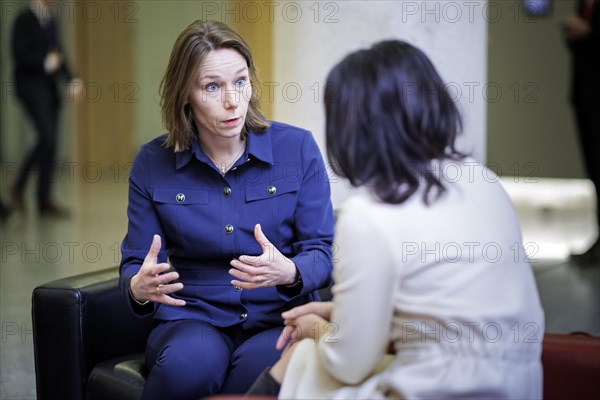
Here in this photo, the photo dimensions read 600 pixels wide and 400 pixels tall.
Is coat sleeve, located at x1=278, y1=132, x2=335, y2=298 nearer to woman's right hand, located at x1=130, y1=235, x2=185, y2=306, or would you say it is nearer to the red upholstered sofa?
woman's right hand, located at x1=130, y1=235, x2=185, y2=306

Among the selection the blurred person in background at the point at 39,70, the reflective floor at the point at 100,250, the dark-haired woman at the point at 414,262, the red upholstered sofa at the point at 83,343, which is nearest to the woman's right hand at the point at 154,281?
the red upholstered sofa at the point at 83,343

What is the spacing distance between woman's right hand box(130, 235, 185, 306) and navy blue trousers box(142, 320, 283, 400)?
0.33 ft

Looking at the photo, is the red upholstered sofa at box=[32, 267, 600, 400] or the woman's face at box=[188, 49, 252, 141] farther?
the red upholstered sofa at box=[32, 267, 600, 400]

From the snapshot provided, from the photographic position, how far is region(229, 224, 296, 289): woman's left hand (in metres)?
2.16

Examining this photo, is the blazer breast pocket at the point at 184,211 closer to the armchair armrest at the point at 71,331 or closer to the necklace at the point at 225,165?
the necklace at the point at 225,165

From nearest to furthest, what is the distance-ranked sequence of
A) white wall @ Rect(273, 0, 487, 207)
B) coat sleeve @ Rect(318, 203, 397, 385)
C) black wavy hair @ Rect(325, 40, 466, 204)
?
1. coat sleeve @ Rect(318, 203, 397, 385)
2. black wavy hair @ Rect(325, 40, 466, 204)
3. white wall @ Rect(273, 0, 487, 207)

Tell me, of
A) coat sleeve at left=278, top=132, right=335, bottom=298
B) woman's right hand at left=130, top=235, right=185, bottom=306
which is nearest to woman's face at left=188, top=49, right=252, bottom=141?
coat sleeve at left=278, top=132, right=335, bottom=298

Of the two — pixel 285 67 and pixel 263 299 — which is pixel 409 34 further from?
pixel 263 299

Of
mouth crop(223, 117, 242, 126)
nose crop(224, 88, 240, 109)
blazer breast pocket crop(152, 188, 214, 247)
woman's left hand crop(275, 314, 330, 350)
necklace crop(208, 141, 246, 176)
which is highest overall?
nose crop(224, 88, 240, 109)

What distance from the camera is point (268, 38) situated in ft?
13.3

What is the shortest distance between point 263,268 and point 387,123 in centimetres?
68

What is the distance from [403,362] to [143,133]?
8.66 metres

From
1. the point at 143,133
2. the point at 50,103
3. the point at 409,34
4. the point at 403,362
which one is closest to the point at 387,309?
the point at 403,362

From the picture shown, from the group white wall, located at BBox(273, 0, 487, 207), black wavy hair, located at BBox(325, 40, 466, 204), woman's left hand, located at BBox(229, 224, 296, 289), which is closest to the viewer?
black wavy hair, located at BBox(325, 40, 466, 204)
